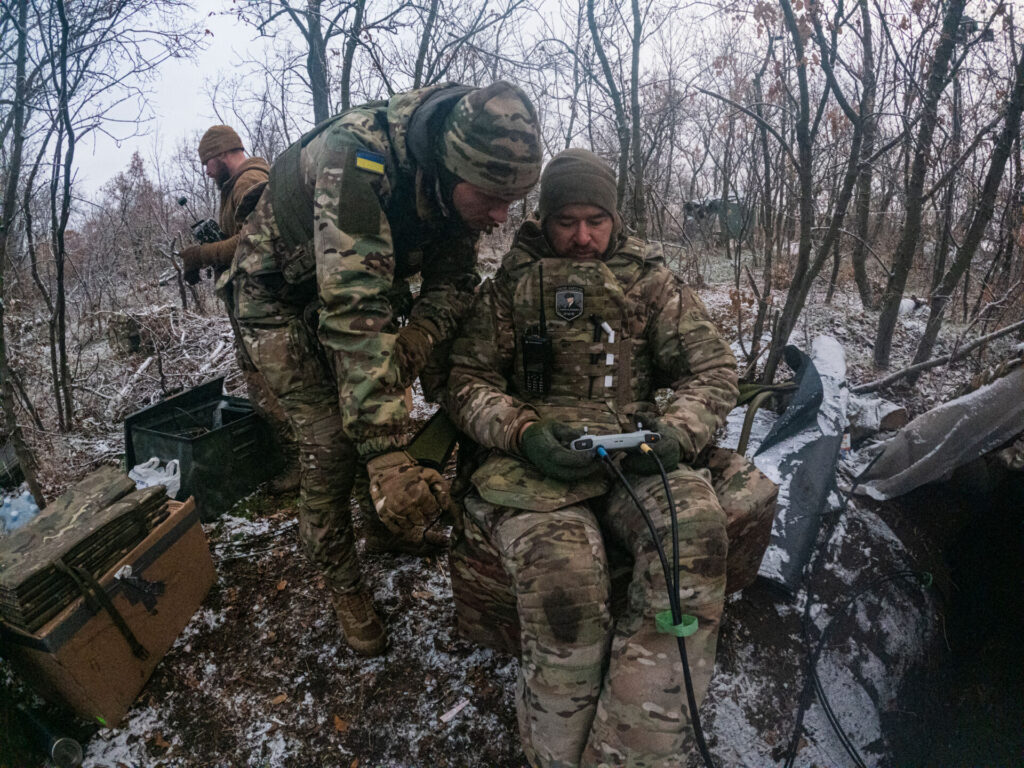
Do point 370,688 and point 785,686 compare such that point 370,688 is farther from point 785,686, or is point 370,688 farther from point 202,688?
point 785,686

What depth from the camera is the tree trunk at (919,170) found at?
356 cm

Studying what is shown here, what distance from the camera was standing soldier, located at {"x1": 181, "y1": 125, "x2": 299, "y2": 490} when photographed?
3473 mm

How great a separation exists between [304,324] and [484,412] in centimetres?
88

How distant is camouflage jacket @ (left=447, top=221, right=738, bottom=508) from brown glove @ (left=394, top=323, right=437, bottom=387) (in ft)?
0.65

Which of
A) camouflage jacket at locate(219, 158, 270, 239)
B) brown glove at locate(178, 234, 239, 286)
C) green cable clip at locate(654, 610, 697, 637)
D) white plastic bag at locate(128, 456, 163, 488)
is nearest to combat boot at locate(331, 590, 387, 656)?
green cable clip at locate(654, 610, 697, 637)

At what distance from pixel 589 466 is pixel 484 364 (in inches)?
26.8

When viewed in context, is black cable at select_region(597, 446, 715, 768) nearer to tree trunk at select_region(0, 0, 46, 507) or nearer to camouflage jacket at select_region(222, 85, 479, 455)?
camouflage jacket at select_region(222, 85, 479, 455)

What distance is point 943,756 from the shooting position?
6.34 ft

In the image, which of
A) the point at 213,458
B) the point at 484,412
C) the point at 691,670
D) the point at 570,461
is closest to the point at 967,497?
the point at 691,670

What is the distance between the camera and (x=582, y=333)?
2.26 m

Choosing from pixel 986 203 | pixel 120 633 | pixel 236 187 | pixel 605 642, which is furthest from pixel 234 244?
pixel 986 203

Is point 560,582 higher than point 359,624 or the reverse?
higher

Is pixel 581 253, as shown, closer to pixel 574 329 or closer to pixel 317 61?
pixel 574 329

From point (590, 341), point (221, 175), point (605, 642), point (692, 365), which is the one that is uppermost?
point (221, 175)
